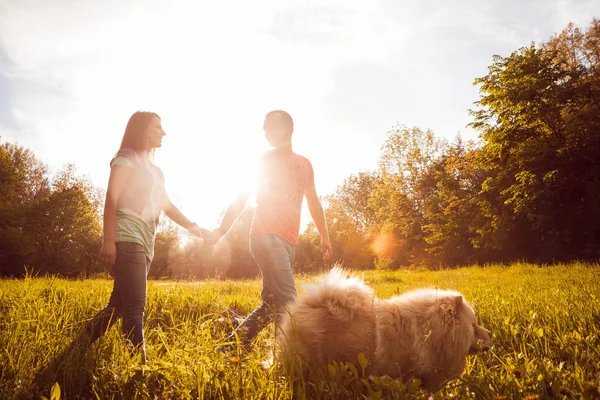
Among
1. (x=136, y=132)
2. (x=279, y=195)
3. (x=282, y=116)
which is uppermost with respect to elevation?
(x=282, y=116)

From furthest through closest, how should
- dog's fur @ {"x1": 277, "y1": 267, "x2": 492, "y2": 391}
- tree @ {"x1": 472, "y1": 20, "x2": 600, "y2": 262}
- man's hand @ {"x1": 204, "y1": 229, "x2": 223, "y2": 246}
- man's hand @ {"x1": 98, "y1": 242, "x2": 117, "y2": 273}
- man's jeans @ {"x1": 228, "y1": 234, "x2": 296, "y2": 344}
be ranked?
1. tree @ {"x1": 472, "y1": 20, "x2": 600, "y2": 262}
2. man's hand @ {"x1": 204, "y1": 229, "x2": 223, "y2": 246}
3. man's jeans @ {"x1": 228, "y1": 234, "x2": 296, "y2": 344}
4. man's hand @ {"x1": 98, "y1": 242, "x2": 117, "y2": 273}
5. dog's fur @ {"x1": 277, "y1": 267, "x2": 492, "y2": 391}

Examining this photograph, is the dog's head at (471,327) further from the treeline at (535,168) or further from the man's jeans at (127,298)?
the treeline at (535,168)

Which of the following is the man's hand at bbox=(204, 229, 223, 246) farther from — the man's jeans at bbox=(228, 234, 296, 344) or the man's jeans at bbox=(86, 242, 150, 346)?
the man's jeans at bbox=(86, 242, 150, 346)

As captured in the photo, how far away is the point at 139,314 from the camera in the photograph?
10.1 feet

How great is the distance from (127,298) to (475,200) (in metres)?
21.7

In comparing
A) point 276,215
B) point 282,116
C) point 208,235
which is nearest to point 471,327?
point 276,215

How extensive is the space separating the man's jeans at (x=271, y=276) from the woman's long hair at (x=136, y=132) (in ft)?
4.92

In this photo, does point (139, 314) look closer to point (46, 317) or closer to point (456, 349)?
point (46, 317)

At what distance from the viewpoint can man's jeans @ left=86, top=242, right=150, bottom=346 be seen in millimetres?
2986

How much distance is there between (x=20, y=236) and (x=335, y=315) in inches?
1120

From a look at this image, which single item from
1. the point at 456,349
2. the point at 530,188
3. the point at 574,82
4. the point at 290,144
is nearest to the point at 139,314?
the point at 290,144

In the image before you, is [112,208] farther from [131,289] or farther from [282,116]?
[282,116]

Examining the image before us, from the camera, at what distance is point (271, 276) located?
354 cm

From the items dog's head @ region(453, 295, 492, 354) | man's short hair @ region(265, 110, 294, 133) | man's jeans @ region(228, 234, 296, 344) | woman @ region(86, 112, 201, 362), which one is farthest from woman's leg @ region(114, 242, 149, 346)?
dog's head @ region(453, 295, 492, 354)
